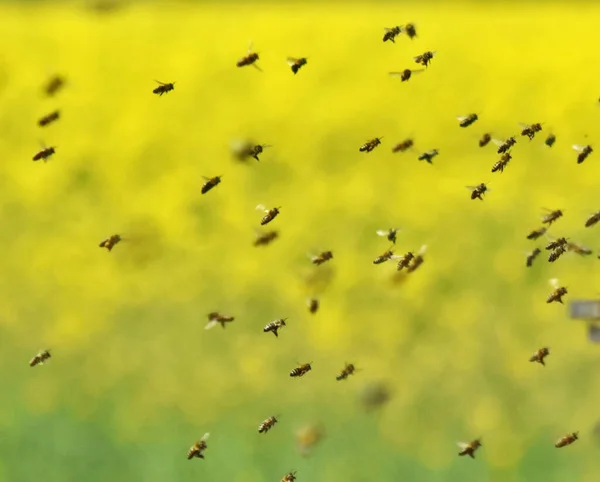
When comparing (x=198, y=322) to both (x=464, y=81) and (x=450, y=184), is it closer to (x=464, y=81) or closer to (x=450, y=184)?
(x=450, y=184)

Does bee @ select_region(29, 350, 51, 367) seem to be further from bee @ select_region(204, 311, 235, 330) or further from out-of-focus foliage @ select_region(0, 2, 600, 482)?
→ bee @ select_region(204, 311, 235, 330)

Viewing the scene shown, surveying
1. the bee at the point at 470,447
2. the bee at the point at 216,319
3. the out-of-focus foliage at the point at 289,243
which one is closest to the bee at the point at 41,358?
the out-of-focus foliage at the point at 289,243

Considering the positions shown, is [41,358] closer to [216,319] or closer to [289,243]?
[216,319]

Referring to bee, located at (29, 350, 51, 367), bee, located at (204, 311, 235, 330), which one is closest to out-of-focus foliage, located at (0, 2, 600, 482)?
bee, located at (204, 311, 235, 330)

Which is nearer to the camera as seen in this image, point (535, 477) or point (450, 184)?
point (535, 477)

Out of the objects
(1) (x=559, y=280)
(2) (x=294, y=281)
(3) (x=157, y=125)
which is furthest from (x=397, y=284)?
(3) (x=157, y=125)

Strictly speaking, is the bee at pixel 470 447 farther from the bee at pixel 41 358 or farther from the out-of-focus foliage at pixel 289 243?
the bee at pixel 41 358

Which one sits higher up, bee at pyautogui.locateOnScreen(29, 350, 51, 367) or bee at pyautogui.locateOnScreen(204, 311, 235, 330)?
bee at pyautogui.locateOnScreen(204, 311, 235, 330)
